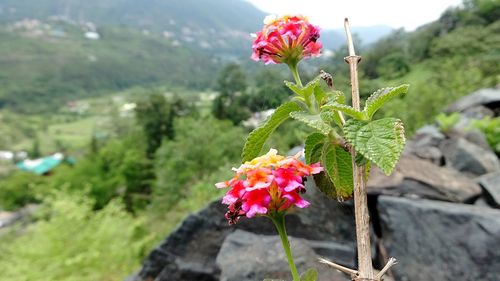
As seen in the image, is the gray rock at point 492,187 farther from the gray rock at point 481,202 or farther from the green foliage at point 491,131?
the green foliage at point 491,131

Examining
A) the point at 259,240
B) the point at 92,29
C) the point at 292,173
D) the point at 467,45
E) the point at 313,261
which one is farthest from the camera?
the point at 92,29

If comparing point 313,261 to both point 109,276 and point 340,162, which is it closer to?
point 340,162

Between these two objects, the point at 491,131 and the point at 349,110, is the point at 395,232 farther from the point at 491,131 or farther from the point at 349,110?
the point at 491,131

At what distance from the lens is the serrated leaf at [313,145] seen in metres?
0.75

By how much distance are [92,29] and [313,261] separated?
131083mm

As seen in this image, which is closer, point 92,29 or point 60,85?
point 60,85

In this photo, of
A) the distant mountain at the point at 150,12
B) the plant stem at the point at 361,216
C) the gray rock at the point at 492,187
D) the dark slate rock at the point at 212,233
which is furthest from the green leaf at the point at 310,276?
the distant mountain at the point at 150,12

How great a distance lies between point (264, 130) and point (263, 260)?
2.07 metres

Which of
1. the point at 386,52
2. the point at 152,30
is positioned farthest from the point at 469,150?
the point at 152,30

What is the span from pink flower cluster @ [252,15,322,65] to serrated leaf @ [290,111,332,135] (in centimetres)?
16

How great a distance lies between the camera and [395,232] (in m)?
2.60

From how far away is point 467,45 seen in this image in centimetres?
1662

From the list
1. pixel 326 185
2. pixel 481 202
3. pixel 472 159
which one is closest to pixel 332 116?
pixel 326 185

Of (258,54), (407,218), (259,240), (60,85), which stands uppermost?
(258,54)
